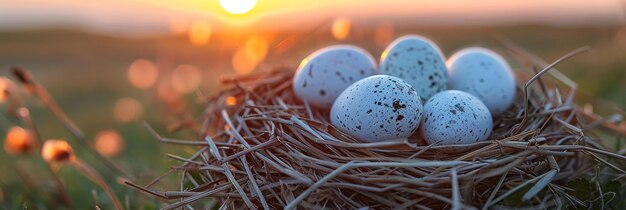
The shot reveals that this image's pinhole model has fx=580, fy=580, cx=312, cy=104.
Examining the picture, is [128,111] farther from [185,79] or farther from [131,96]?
[131,96]

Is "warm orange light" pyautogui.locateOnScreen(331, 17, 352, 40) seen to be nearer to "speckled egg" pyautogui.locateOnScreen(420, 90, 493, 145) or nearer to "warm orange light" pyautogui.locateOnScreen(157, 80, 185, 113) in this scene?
"speckled egg" pyautogui.locateOnScreen(420, 90, 493, 145)

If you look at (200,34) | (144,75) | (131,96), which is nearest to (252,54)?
(200,34)

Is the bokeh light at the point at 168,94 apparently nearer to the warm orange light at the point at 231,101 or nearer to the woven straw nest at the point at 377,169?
the warm orange light at the point at 231,101

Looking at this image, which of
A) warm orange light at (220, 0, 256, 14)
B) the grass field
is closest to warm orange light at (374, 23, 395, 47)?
the grass field

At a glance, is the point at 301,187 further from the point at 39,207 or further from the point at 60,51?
the point at 60,51

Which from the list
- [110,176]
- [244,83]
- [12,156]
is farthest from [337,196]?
[12,156]

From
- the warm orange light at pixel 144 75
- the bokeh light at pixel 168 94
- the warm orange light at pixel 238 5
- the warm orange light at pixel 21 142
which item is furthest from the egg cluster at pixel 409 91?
the warm orange light at pixel 144 75

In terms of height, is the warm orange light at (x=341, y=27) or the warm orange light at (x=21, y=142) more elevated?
the warm orange light at (x=341, y=27)
